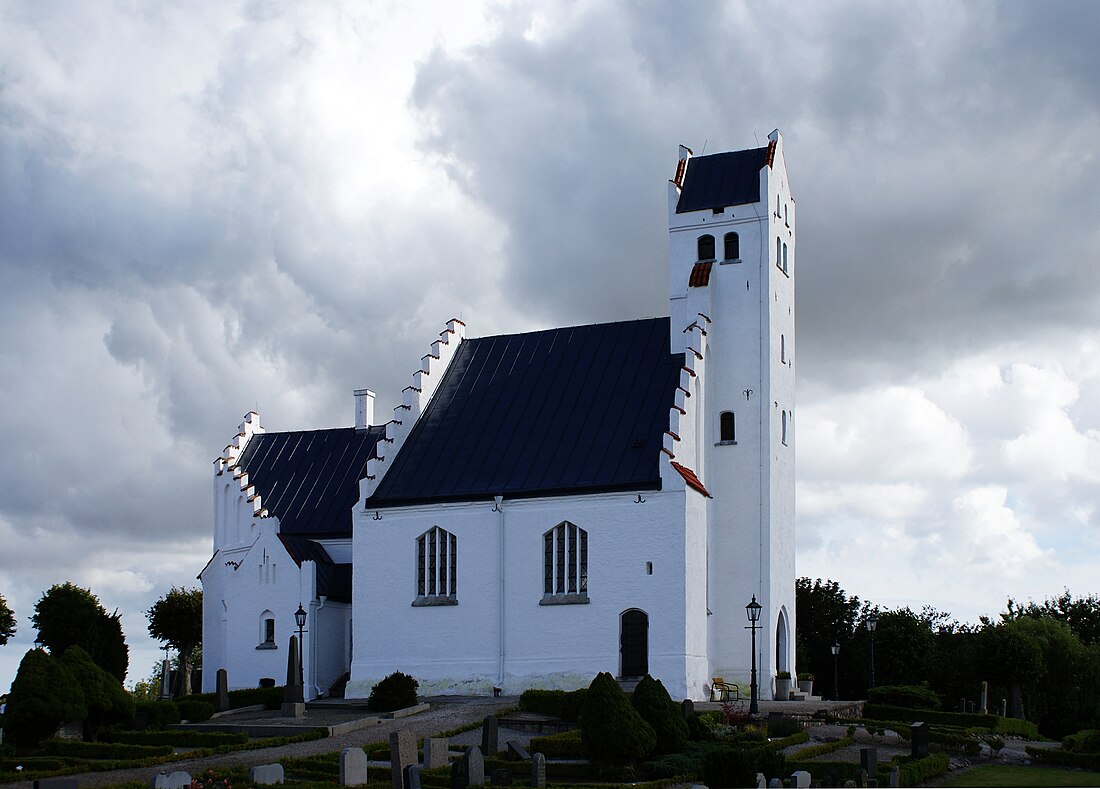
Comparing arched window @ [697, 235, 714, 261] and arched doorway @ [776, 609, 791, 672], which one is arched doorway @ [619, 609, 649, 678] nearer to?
arched doorway @ [776, 609, 791, 672]

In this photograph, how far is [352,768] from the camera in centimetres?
2375

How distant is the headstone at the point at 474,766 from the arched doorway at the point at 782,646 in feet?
71.9

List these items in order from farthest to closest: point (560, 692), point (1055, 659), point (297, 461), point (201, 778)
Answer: point (1055, 659) < point (297, 461) < point (560, 692) < point (201, 778)

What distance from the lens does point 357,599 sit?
43156 mm

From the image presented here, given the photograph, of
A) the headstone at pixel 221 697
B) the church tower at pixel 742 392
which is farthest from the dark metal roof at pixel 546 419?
the headstone at pixel 221 697

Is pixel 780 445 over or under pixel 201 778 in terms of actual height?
over

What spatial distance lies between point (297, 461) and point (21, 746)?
72.3 feet

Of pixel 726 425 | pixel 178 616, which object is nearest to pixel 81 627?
pixel 178 616

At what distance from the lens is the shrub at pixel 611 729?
A: 2578 centimetres

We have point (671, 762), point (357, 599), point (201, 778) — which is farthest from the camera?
point (357, 599)

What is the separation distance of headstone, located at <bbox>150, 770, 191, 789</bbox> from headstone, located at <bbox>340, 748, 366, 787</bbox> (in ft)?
8.90

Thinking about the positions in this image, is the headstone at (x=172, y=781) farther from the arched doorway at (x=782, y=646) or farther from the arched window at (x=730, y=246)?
the arched window at (x=730, y=246)

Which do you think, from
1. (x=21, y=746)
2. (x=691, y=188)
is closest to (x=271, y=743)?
(x=21, y=746)

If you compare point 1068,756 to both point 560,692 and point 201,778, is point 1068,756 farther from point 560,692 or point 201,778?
point 201,778
